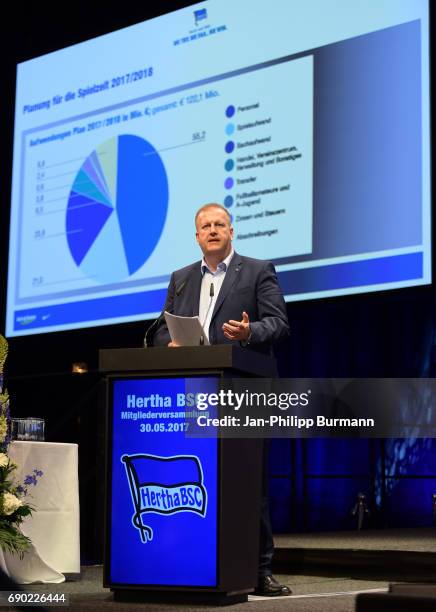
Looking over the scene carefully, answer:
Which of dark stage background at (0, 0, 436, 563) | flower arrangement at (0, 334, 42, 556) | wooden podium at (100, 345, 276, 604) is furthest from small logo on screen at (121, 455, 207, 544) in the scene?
dark stage background at (0, 0, 436, 563)

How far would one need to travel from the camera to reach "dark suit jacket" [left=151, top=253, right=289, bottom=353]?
308 centimetres

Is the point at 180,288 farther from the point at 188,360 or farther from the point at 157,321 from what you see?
the point at 188,360

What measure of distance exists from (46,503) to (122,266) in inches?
82.4

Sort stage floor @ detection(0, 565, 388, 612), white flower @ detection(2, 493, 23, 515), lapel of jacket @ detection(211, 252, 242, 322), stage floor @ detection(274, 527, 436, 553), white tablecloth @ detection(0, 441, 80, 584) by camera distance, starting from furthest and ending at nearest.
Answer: stage floor @ detection(274, 527, 436, 553) < white tablecloth @ detection(0, 441, 80, 584) < lapel of jacket @ detection(211, 252, 242, 322) < white flower @ detection(2, 493, 23, 515) < stage floor @ detection(0, 565, 388, 612)

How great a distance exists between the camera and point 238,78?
16.7ft

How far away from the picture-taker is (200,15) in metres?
5.32

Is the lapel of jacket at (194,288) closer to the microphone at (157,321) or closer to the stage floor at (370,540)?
the microphone at (157,321)

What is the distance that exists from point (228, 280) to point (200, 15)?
2668mm

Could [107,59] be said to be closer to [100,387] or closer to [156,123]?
[156,123]

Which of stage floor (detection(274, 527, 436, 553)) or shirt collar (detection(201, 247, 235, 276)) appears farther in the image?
stage floor (detection(274, 527, 436, 553))

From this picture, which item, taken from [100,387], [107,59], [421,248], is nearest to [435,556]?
[421,248]

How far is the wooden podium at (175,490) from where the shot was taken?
272 centimetres

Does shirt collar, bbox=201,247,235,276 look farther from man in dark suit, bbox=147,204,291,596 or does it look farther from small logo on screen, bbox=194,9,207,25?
small logo on screen, bbox=194,9,207,25

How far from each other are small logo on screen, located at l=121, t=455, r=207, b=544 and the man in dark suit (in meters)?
0.30
